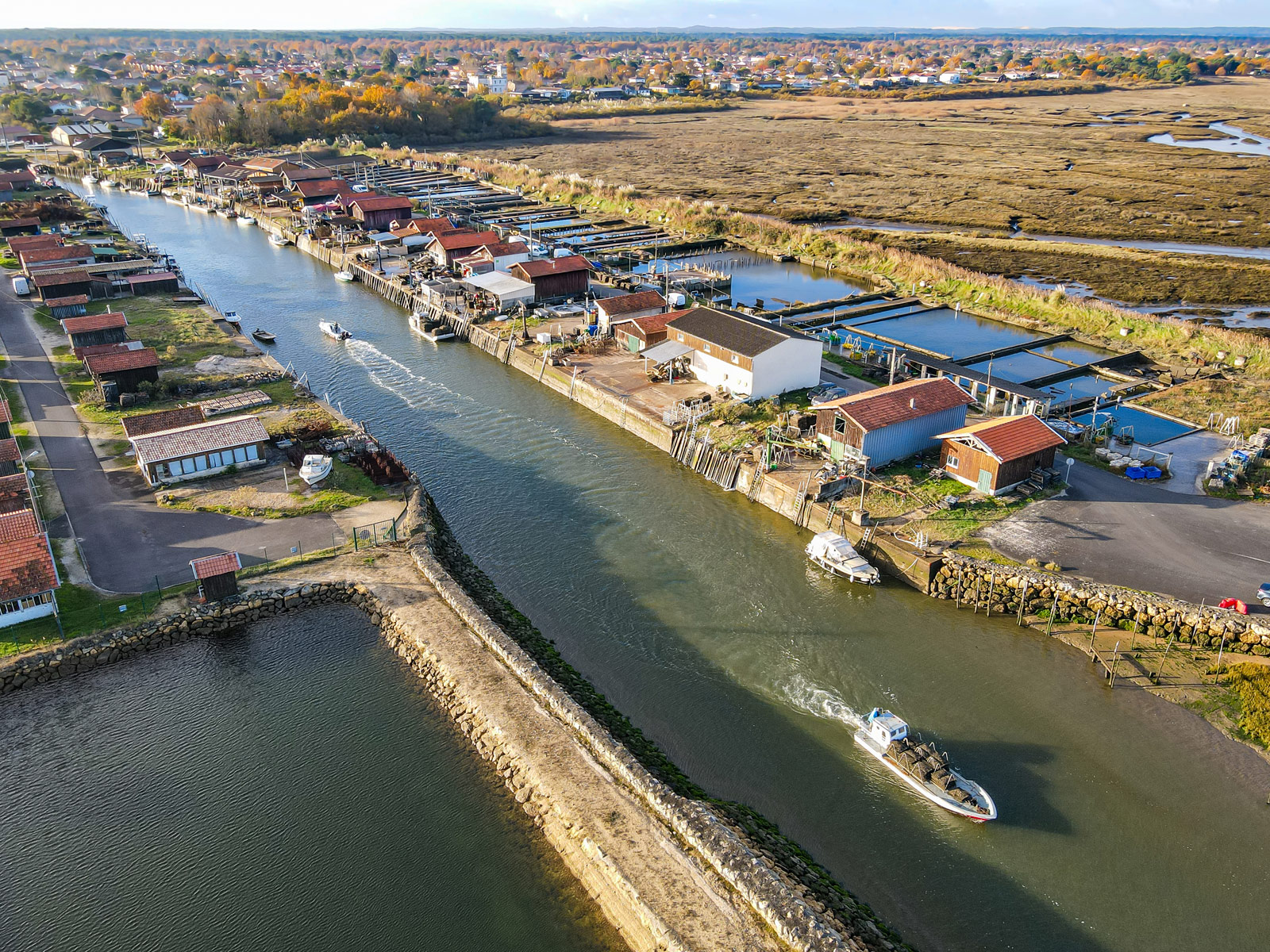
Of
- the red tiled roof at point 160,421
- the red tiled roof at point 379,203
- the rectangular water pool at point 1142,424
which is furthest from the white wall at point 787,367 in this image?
the red tiled roof at point 379,203

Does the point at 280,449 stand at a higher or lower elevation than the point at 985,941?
higher

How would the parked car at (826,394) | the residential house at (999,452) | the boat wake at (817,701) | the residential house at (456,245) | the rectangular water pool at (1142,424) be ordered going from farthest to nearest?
the residential house at (456,245) → the parked car at (826,394) → the rectangular water pool at (1142,424) → the residential house at (999,452) → the boat wake at (817,701)

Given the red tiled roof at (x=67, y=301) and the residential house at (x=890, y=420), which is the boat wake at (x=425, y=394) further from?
the red tiled roof at (x=67, y=301)

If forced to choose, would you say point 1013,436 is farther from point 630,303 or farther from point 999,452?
point 630,303

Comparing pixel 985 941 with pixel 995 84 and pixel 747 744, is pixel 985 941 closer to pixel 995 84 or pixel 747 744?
pixel 747 744

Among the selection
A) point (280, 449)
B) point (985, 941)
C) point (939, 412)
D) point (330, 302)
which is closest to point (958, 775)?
point (985, 941)
